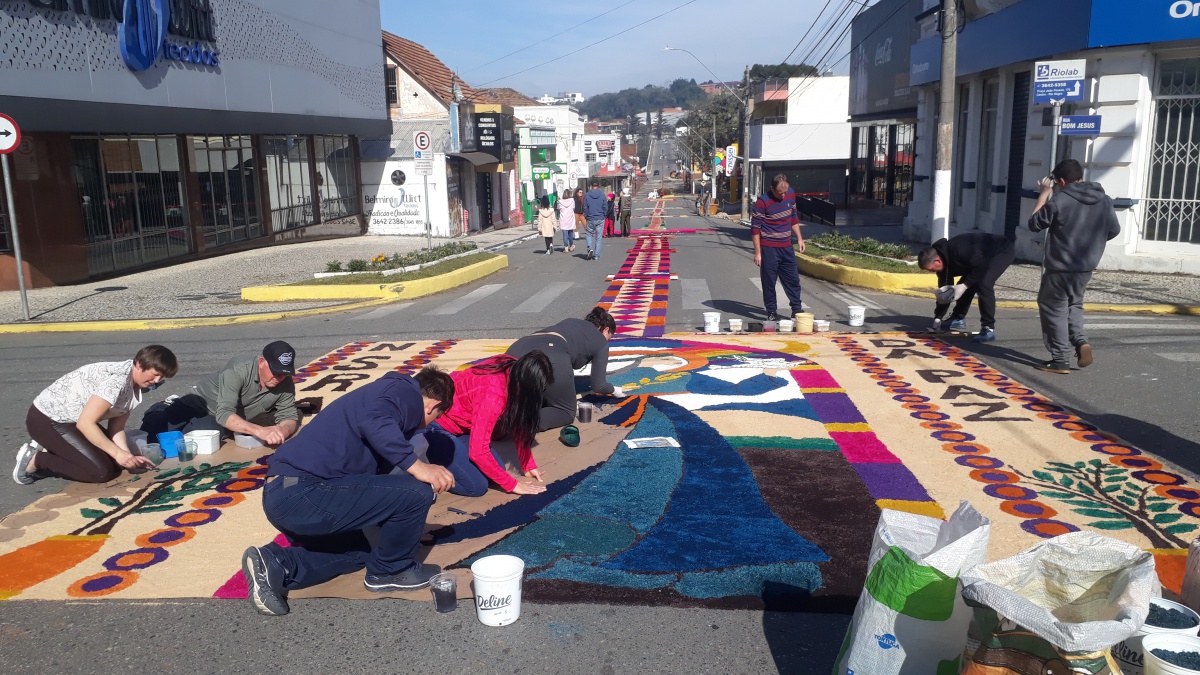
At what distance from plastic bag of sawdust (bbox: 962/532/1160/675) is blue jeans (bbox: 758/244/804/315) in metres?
8.38

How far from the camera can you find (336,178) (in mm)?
30125

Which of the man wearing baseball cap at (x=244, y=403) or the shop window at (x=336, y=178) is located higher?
the shop window at (x=336, y=178)

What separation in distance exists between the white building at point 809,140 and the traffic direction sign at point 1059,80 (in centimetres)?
3349

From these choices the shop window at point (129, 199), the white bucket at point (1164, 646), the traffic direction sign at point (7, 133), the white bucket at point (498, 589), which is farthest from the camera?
the shop window at point (129, 199)

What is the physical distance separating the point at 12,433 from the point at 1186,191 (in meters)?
17.0

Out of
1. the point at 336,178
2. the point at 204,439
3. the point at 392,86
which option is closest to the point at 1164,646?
the point at 204,439

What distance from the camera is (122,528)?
5.49 meters

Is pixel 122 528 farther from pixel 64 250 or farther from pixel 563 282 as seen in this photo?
pixel 64 250

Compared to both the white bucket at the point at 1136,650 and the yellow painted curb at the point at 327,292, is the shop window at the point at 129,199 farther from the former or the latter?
the white bucket at the point at 1136,650

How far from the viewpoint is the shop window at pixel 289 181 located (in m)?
26.4

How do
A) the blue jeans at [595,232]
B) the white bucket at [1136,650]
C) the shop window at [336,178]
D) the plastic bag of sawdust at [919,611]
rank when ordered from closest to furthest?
the white bucket at [1136,650], the plastic bag of sawdust at [919,611], the blue jeans at [595,232], the shop window at [336,178]

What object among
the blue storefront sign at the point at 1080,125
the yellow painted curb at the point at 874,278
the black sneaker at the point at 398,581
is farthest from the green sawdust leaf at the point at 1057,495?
the yellow painted curb at the point at 874,278

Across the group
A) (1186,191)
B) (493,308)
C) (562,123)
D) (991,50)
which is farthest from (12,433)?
(562,123)

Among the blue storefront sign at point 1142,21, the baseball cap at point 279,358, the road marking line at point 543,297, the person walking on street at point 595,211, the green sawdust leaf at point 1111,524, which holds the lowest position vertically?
the green sawdust leaf at point 1111,524
